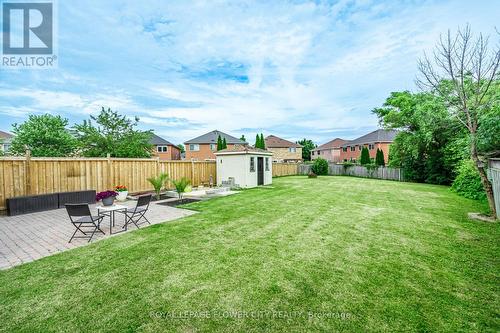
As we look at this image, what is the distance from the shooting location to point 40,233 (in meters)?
5.77

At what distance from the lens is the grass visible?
2.54 m

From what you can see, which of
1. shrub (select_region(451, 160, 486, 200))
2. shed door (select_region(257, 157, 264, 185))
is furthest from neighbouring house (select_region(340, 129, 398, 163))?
shed door (select_region(257, 157, 264, 185))

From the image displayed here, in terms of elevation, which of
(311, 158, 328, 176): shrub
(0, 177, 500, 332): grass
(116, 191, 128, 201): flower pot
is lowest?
(0, 177, 500, 332): grass

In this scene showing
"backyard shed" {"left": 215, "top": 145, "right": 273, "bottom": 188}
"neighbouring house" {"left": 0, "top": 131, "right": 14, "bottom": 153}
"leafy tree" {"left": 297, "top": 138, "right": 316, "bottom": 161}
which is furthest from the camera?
"leafy tree" {"left": 297, "top": 138, "right": 316, "bottom": 161}

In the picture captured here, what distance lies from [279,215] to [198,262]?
407 cm

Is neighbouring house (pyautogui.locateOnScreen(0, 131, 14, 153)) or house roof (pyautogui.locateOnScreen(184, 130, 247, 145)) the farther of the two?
house roof (pyautogui.locateOnScreen(184, 130, 247, 145))

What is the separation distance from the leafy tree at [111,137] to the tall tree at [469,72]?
18.0 meters

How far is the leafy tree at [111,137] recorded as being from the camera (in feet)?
52.3

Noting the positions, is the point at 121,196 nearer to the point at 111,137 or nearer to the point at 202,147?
the point at 111,137

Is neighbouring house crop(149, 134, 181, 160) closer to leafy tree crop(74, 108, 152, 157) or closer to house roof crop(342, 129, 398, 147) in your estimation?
leafy tree crop(74, 108, 152, 157)

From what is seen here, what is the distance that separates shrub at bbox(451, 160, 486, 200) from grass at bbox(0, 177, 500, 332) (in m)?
6.82

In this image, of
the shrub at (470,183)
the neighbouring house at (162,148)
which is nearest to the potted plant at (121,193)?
the shrub at (470,183)

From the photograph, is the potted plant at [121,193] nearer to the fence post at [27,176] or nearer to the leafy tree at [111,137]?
the fence post at [27,176]

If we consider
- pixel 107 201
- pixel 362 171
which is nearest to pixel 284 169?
pixel 362 171
